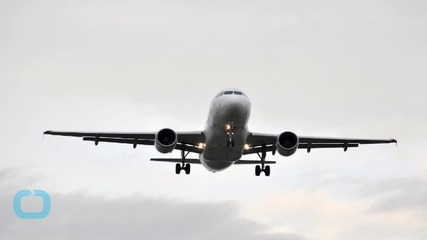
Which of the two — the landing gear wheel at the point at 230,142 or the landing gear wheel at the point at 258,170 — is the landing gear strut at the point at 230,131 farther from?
the landing gear wheel at the point at 258,170

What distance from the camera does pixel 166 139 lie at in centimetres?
3941

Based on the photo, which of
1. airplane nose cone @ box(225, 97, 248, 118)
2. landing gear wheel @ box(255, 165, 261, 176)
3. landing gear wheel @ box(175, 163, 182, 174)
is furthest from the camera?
landing gear wheel @ box(255, 165, 261, 176)

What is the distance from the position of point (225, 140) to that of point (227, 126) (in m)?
1.50

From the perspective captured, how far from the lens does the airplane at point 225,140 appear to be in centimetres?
3709

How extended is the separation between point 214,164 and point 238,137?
476cm

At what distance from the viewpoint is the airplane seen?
122 feet

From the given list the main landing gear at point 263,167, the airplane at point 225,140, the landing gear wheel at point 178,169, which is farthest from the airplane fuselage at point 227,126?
the landing gear wheel at point 178,169

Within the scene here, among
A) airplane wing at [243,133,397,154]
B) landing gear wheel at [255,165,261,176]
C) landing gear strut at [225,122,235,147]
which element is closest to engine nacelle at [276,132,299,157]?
airplane wing at [243,133,397,154]

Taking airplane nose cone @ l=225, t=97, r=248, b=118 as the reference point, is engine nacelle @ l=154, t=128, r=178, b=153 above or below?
below

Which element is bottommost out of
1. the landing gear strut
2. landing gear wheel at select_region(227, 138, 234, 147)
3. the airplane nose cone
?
landing gear wheel at select_region(227, 138, 234, 147)

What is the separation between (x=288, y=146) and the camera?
131 feet

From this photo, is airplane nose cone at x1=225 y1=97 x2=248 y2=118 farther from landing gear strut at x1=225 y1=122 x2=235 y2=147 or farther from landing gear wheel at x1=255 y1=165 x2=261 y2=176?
landing gear wheel at x1=255 y1=165 x2=261 y2=176

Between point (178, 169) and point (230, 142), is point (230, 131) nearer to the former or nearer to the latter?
point (230, 142)

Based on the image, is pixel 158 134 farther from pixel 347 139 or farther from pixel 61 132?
pixel 347 139
